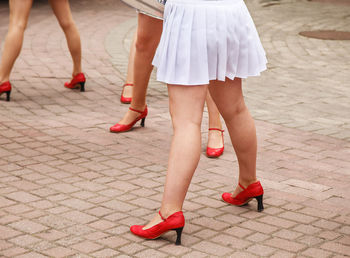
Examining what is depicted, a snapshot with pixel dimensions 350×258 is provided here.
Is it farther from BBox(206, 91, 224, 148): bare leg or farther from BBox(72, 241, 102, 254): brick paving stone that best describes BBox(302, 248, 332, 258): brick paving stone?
BBox(206, 91, 224, 148): bare leg

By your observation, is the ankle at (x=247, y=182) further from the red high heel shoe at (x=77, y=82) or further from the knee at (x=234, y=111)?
the red high heel shoe at (x=77, y=82)

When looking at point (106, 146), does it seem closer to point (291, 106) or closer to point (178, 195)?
point (178, 195)

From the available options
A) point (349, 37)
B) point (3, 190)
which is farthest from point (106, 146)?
point (349, 37)

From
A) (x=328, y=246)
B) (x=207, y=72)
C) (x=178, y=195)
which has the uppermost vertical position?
(x=207, y=72)

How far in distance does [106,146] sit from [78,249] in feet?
6.55

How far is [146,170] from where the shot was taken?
4.92 meters

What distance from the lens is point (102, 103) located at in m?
6.90

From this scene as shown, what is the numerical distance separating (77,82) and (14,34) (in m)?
0.89

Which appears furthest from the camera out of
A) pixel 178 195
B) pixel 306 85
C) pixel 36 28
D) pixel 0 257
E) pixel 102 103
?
pixel 36 28

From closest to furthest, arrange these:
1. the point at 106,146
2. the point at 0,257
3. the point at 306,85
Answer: the point at 0,257, the point at 106,146, the point at 306,85

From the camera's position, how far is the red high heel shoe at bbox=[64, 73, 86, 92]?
23.7 feet

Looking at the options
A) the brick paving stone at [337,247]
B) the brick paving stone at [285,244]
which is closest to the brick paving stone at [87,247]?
the brick paving stone at [285,244]

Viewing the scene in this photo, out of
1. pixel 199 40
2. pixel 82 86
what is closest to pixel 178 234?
pixel 199 40

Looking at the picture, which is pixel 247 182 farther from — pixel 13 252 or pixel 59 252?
pixel 13 252
